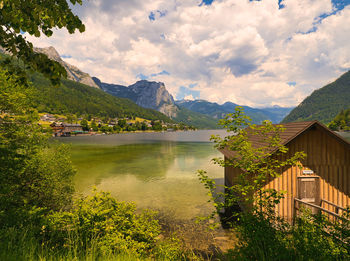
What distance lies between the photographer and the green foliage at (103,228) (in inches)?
252

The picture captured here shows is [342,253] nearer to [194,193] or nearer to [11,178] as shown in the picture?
[11,178]

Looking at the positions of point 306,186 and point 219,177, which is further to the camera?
point 219,177

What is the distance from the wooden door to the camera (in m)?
11.9

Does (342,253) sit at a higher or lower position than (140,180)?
higher

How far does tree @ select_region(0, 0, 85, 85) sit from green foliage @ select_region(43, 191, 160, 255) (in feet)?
17.4

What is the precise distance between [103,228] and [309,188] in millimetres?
13107

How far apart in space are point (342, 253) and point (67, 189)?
16310 millimetres

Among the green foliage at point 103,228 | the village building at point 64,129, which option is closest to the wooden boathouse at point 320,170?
the green foliage at point 103,228

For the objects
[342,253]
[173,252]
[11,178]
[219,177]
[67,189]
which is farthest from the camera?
[219,177]

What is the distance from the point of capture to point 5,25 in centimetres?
385

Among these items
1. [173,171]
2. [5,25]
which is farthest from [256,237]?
[173,171]

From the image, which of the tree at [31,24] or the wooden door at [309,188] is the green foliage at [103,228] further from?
the wooden door at [309,188]

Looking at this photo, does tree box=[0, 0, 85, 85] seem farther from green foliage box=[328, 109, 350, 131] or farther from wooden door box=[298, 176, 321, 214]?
green foliage box=[328, 109, 350, 131]

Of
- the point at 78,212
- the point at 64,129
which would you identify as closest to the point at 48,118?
the point at 64,129
